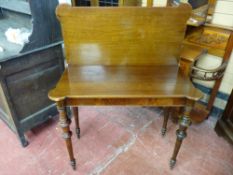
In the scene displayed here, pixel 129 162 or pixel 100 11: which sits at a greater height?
pixel 100 11

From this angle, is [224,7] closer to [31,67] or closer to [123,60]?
[123,60]

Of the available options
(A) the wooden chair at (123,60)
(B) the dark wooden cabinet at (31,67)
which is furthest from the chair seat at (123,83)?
(B) the dark wooden cabinet at (31,67)

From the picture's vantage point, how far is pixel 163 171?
4.97 feet

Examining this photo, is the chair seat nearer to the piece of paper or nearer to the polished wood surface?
the polished wood surface

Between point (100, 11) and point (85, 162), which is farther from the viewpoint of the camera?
point (85, 162)

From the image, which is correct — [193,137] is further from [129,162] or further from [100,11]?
[100,11]

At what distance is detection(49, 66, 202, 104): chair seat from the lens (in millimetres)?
1115

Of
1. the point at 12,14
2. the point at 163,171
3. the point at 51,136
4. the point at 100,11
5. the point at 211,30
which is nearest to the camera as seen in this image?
the point at 100,11

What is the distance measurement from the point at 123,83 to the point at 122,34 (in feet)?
1.17

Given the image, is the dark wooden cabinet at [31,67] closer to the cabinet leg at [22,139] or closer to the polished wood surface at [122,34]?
the cabinet leg at [22,139]

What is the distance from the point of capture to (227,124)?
1736 mm

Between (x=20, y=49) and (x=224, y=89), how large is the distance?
1.81 meters

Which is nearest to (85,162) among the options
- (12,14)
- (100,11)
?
(100,11)

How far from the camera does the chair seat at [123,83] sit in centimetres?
112
